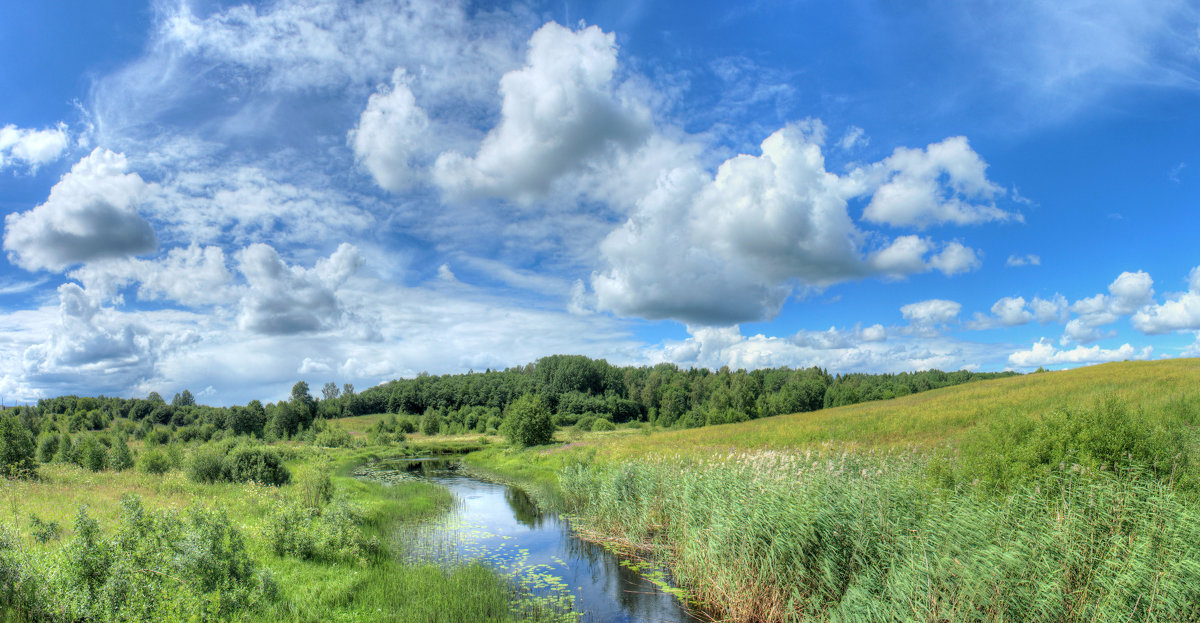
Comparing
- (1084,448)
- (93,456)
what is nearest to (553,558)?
(1084,448)

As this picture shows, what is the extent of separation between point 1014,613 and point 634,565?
10270 millimetres

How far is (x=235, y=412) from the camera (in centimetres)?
8919

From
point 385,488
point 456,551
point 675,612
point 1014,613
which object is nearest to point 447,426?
point 385,488

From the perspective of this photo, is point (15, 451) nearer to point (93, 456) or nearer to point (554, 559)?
point (93, 456)

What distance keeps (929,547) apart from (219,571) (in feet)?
41.9

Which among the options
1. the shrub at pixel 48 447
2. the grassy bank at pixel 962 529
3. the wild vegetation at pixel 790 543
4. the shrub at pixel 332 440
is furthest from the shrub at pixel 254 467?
the shrub at pixel 332 440

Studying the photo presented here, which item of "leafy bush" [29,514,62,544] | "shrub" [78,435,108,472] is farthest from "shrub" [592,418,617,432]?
"leafy bush" [29,514,62,544]

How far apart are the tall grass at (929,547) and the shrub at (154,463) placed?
113ft

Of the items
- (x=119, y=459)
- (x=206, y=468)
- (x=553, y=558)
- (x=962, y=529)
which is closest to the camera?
(x=962, y=529)

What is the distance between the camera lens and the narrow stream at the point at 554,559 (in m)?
12.5

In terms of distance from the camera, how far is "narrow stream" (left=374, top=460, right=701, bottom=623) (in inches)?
491

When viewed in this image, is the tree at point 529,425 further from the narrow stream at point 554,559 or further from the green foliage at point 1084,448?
the green foliage at point 1084,448

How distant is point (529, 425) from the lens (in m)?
52.7

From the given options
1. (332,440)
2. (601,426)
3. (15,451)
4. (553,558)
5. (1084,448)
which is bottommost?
(601,426)
